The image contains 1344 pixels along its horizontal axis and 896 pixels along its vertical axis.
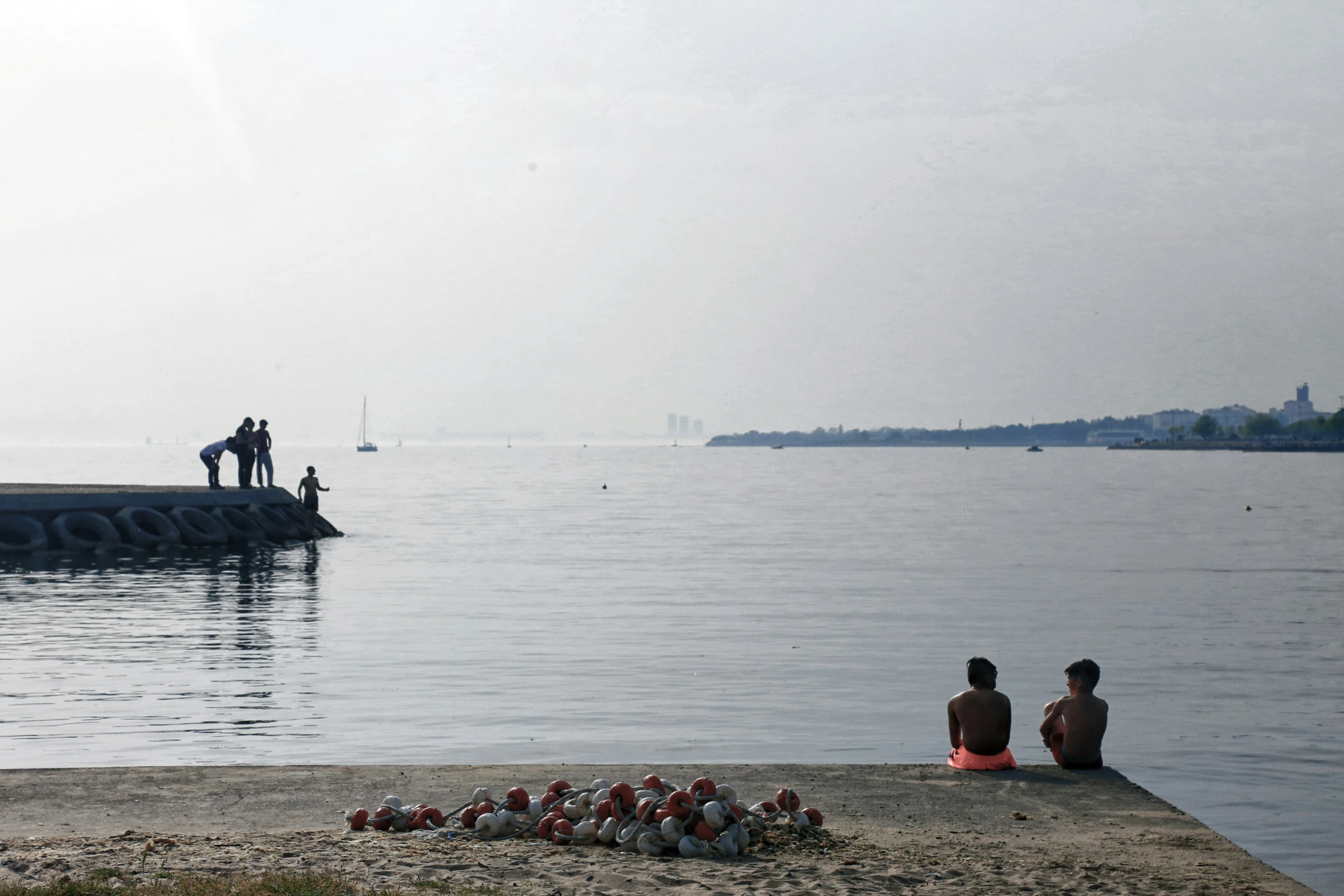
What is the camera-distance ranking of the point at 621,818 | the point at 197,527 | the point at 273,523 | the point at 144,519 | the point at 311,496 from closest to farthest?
the point at 621,818 → the point at 144,519 → the point at 197,527 → the point at 273,523 → the point at 311,496

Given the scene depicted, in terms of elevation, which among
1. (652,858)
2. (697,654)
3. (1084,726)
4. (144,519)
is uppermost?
(144,519)

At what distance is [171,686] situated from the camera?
60.5 ft

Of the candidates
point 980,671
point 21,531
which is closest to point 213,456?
point 21,531

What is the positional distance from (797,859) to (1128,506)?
78.2 metres

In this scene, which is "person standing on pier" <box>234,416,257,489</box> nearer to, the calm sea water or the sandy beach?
the calm sea water

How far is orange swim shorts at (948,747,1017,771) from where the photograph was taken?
1122 cm

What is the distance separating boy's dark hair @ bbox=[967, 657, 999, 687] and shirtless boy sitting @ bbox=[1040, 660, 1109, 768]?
23.9 inches

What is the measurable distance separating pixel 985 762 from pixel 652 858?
12.3ft

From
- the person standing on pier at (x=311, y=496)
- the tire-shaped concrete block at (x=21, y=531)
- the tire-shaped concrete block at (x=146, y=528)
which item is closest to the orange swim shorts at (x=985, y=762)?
the tire-shaped concrete block at (x=21, y=531)

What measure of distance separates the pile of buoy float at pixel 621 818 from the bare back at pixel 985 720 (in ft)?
7.87

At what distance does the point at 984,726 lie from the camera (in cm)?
1128

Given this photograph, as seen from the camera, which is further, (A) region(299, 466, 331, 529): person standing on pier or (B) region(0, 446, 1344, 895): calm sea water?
(A) region(299, 466, 331, 529): person standing on pier

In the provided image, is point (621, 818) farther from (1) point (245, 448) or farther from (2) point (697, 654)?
(1) point (245, 448)

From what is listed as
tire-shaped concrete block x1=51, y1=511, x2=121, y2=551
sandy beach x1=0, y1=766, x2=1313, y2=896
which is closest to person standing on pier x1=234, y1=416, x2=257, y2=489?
tire-shaped concrete block x1=51, y1=511, x2=121, y2=551
